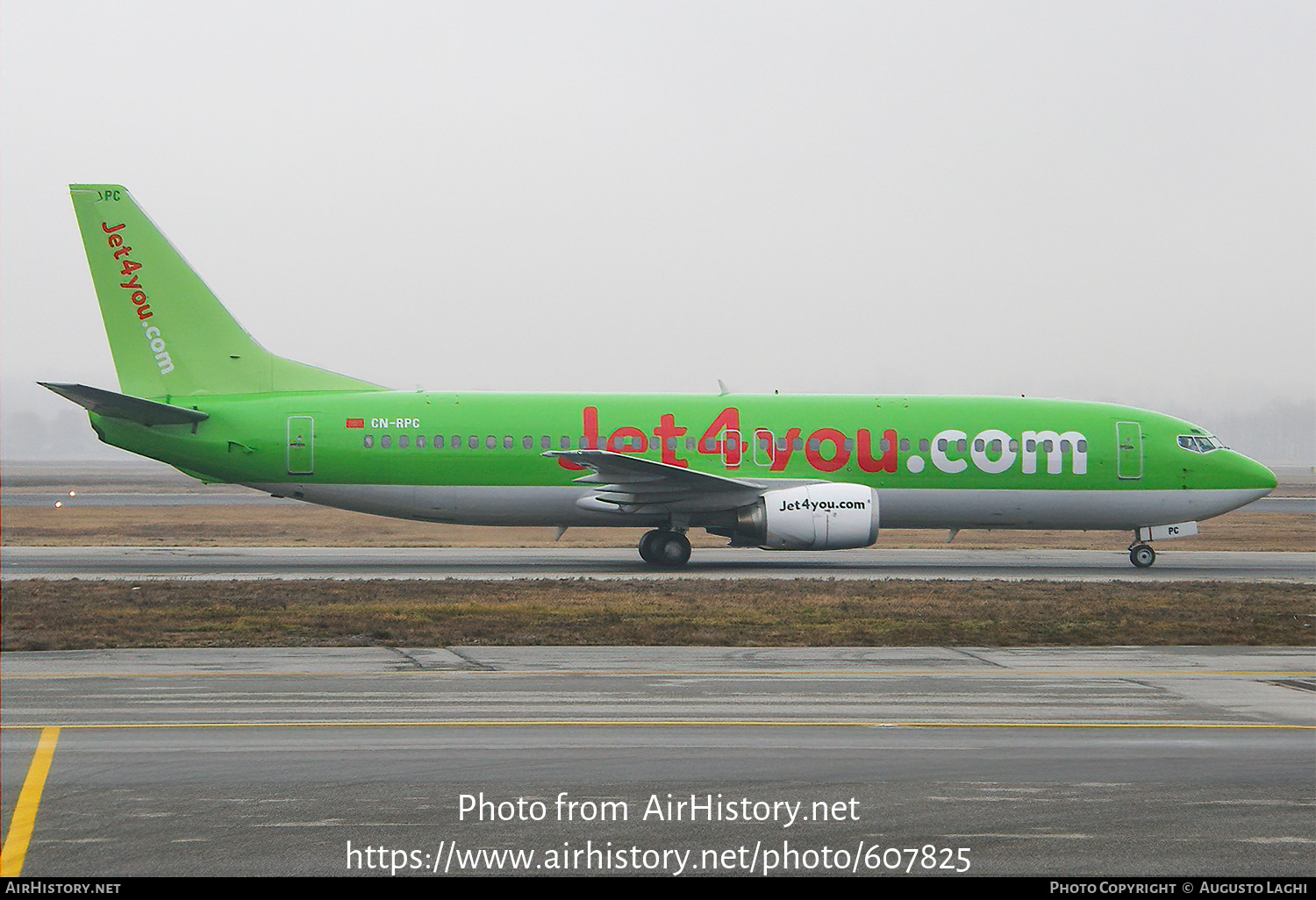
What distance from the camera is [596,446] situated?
29.1 meters

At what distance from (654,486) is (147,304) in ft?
44.4

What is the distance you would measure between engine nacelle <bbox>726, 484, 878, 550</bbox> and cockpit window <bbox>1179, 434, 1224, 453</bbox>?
893cm

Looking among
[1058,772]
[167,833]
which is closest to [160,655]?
[167,833]

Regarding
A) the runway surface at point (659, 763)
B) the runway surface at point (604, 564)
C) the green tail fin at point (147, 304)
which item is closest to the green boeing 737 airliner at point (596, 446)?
the green tail fin at point (147, 304)

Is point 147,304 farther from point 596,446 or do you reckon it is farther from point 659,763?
point 659,763

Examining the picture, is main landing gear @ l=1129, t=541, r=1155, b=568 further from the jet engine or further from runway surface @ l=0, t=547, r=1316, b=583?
the jet engine

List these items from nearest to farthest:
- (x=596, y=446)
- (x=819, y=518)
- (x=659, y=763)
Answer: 1. (x=659, y=763)
2. (x=819, y=518)
3. (x=596, y=446)

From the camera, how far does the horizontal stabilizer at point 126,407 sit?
1037 inches

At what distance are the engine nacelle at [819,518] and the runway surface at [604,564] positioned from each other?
0.76 meters

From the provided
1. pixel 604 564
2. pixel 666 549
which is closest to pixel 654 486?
pixel 666 549

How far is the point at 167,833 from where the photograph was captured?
23.7 ft

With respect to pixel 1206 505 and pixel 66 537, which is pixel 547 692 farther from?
pixel 66 537

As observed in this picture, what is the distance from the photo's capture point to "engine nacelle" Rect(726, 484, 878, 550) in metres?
27.2
